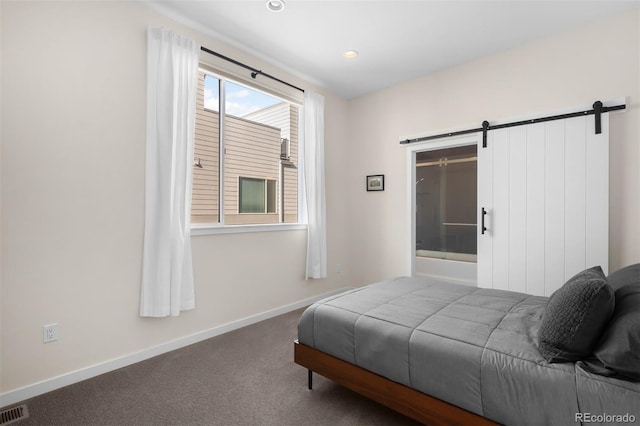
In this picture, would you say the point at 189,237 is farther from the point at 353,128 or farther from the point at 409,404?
the point at 353,128

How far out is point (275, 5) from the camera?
254 centimetres

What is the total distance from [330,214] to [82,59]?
309cm

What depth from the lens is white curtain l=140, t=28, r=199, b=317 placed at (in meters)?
2.51

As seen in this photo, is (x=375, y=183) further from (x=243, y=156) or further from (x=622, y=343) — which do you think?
(x=622, y=343)

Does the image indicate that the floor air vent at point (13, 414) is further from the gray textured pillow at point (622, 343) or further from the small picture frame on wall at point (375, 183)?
the small picture frame on wall at point (375, 183)

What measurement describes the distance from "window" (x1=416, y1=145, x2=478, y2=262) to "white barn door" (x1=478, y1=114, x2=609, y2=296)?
189 centimetres

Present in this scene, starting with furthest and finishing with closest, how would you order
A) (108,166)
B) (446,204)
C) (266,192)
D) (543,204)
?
(446,204)
(266,192)
(543,204)
(108,166)

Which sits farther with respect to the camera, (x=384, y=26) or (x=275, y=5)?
(x=384, y=26)

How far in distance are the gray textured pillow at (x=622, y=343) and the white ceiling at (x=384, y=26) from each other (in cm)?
245

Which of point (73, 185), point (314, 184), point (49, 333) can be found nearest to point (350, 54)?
point (314, 184)

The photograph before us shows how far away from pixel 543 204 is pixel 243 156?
10.2 ft

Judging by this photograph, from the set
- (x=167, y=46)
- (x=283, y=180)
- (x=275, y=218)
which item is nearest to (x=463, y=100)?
(x=283, y=180)

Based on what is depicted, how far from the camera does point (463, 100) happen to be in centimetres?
355
